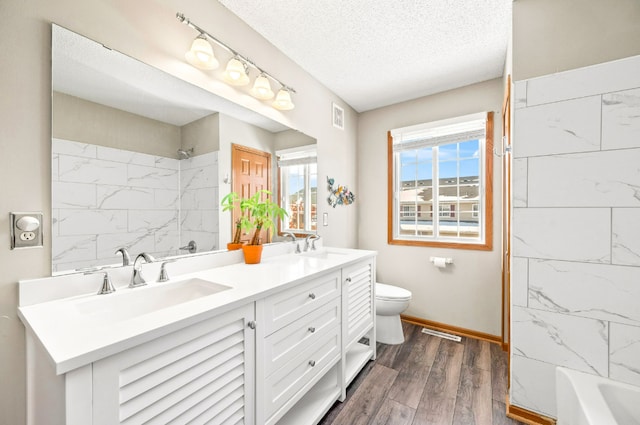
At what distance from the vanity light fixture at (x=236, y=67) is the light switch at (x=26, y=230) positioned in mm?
998

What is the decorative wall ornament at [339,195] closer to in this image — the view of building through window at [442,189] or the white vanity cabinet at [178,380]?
the view of building through window at [442,189]

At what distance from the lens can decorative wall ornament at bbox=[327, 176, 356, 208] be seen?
102 inches

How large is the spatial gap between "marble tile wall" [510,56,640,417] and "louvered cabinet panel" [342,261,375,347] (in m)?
0.91

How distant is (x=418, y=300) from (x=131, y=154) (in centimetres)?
273

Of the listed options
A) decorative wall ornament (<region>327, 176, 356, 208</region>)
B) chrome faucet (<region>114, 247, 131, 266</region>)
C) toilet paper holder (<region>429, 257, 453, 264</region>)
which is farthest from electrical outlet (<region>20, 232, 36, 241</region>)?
toilet paper holder (<region>429, 257, 453, 264</region>)

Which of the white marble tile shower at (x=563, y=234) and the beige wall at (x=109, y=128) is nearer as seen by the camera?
the beige wall at (x=109, y=128)

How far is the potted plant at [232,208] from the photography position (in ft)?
5.22

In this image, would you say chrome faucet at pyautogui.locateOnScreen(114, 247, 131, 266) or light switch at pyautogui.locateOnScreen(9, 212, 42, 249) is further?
chrome faucet at pyautogui.locateOnScreen(114, 247, 131, 266)

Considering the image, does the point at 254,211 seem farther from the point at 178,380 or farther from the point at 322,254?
the point at 178,380

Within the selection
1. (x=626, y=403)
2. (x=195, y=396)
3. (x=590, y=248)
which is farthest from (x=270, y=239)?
(x=626, y=403)

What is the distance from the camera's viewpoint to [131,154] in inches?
48.1

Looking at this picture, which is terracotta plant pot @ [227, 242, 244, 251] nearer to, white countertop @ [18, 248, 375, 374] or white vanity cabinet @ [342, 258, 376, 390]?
white countertop @ [18, 248, 375, 374]

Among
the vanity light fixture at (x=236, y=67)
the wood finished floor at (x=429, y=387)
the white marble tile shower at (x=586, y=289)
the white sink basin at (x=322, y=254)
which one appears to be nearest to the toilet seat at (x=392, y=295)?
the wood finished floor at (x=429, y=387)

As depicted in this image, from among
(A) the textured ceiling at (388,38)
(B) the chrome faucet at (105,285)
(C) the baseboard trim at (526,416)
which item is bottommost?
(C) the baseboard trim at (526,416)
